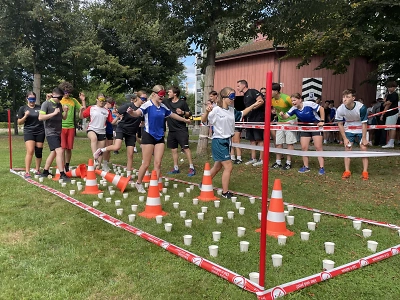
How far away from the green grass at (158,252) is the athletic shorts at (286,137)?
294 centimetres

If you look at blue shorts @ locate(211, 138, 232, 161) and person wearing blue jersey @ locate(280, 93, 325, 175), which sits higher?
person wearing blue jersey @ locate(280, 93, 325, 175)

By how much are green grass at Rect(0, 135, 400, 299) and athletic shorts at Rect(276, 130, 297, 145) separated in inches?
116

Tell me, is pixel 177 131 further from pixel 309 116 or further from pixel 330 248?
pixel 330 248

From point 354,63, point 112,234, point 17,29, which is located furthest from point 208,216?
point 17,29

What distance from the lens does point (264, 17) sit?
9.71m

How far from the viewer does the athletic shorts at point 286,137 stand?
9.37 meters

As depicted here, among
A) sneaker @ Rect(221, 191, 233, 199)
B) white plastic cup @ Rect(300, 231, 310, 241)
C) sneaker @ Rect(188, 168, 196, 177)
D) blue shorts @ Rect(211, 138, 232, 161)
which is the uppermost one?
blue shorts @ Rect(211, 138, 232, 161)

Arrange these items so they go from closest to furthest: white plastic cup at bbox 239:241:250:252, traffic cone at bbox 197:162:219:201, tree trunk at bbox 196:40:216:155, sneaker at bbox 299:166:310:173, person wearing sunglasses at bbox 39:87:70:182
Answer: white plastic cup at bbox 239:241:250:252
traffic cone at bbox 197:162:219:201
person wearing sunglasses at bbox 39:87:70:182
sneaker at bbox 299:166:310:173
tree trunk at bbox 196:40:216:155

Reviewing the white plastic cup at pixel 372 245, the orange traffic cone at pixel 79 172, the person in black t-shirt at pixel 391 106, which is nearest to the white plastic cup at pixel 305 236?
the white plastic cup at pixel 372 245

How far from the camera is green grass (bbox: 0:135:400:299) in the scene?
10.2ft

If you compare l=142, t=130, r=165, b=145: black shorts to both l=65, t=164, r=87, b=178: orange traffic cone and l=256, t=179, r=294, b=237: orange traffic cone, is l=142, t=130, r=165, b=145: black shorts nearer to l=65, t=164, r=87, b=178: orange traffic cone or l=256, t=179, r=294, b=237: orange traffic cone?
l=65, t=164, r=87, b=178: orange traffic cone

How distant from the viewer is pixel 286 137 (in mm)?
9438

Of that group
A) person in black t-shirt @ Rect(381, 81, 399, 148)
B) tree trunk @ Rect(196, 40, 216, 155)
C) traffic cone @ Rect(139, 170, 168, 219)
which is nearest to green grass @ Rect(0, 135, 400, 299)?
traffic cone @ Rect(139, 170, 168, 219)

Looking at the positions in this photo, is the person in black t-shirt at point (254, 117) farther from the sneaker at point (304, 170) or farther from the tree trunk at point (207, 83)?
the tree trunk at point (207, 83)
